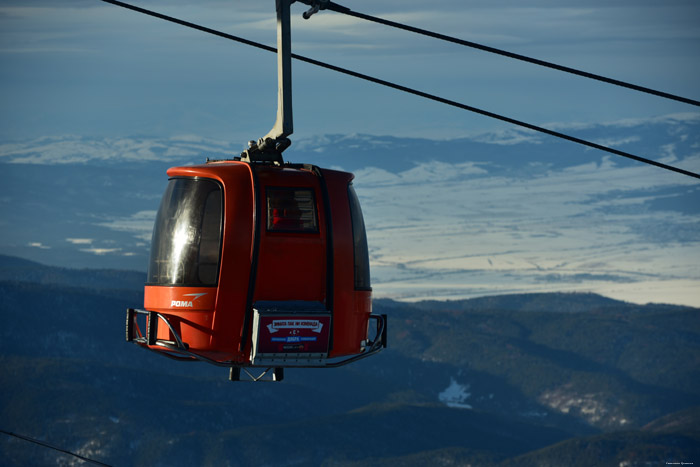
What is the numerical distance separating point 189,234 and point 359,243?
10.1ft

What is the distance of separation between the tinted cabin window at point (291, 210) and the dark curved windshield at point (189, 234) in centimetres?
90

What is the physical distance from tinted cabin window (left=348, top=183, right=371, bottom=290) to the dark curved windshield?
2.42 m

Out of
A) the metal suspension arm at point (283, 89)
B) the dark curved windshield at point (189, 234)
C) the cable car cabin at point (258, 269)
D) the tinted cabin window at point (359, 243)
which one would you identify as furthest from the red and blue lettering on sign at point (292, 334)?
the metal suspension arm at point (283, 89)

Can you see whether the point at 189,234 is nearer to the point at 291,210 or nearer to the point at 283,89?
the point at 291,210

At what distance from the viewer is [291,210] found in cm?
2083

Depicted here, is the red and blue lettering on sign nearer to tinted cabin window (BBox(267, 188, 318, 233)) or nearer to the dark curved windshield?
the dark curved windshield

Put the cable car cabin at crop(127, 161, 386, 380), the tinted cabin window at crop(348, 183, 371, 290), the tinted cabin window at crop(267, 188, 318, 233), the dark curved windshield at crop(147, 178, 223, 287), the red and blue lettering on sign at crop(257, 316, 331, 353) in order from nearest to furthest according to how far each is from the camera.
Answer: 1. the red and blue lettering on sign at crop(257, 316, 331, 353)
2. the cable car cabin at crop(127, 161, 386, 380)
3. the tinted cabin window at crop(267, 188, 318, 233)
4. the dark curved windshield at crop(147, 178, 223, 287)
5. the tinted cabin window at crop(348, 183, 371, 290)

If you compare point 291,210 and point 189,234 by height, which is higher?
point 291,210

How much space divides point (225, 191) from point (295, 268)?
1.81 meters

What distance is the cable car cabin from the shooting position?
20469 millimetres

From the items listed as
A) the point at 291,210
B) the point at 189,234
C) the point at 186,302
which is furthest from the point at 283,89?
the point at 186,302

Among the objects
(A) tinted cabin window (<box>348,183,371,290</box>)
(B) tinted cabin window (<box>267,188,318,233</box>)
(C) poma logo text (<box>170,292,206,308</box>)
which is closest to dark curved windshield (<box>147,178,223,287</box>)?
(C) poma logo text (<box>170,292,206,308</box>)

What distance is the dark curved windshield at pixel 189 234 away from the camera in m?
20.8

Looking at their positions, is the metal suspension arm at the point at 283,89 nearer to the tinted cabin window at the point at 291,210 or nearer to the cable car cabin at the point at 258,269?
the cable car cabin at the point at 258,269
